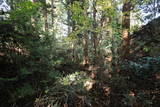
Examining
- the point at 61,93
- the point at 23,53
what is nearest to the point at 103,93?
the point at 61,93

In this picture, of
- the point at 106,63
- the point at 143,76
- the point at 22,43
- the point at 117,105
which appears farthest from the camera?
the point at 106,63

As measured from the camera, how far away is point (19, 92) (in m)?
3.55

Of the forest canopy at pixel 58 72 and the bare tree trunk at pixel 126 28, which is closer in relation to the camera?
the forest canopy at pixel 58 72

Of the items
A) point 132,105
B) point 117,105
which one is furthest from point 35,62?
point 132,105

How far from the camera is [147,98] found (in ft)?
15.7

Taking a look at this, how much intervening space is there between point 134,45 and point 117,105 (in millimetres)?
4498

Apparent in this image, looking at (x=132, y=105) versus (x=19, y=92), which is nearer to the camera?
(x=19, y=92)

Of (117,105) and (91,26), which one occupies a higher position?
(91,26)

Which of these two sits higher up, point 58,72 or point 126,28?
point 126,28

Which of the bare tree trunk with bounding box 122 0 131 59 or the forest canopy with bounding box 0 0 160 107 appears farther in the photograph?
the bare tree trunk with bounding box 122 0 131 59

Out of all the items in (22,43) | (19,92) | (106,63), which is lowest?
(19,92)

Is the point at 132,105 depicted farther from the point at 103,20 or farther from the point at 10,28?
the point at 10,28

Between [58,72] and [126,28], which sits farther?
[126,28]

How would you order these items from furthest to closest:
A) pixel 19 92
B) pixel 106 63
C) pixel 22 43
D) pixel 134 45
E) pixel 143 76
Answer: pixel 134 45, pixel 106 63, pixel 143 76, pixel 22 43, pixel 19 92
